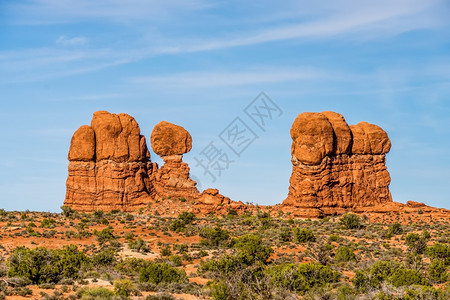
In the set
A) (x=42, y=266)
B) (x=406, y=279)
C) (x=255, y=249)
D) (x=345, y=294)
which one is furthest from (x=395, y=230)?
(x=42, y=266)

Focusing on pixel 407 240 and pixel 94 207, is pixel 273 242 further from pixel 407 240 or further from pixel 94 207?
pixel 94 207

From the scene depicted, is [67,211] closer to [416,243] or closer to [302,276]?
[416,243]

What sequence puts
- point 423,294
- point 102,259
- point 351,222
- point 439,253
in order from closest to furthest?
point 423,294 → point 102,259 → point 439,253 → point 351,222

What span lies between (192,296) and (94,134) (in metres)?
56.0

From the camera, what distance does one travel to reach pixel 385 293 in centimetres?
3153

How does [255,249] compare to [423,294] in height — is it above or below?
above

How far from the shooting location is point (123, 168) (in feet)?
283

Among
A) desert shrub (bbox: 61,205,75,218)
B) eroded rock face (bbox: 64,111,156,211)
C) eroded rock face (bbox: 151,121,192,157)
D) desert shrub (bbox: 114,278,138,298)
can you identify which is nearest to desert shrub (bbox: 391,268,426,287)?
desert shrub (bbox: 114,278,138,298)

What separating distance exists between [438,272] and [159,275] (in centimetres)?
1796

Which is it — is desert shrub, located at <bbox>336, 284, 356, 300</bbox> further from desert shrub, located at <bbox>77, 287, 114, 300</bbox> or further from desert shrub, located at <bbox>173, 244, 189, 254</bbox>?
desert shrub, located at <bbox>173, 244, 189, 254</bbox>

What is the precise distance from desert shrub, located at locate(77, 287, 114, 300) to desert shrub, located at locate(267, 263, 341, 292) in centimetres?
956

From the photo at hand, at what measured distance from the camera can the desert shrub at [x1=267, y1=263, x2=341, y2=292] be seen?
36.4 m

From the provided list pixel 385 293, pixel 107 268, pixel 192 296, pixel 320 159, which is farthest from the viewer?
pixel 320 159

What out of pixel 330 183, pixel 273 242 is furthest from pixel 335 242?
pixel 330 183
